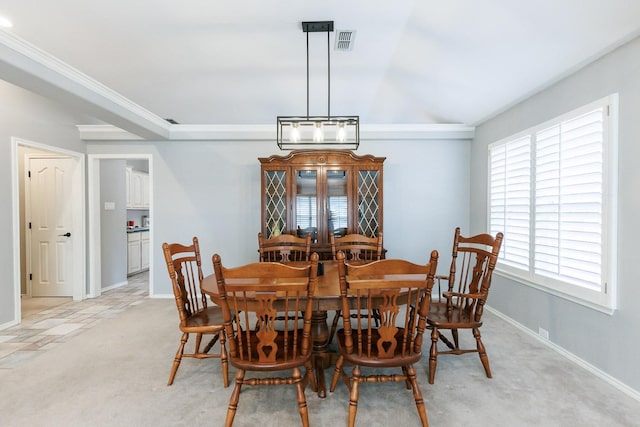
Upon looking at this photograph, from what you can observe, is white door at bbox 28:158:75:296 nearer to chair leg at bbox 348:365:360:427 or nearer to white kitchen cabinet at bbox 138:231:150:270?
white kitchen cabinet at bbox 138:231:150:270

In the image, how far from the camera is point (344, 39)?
243 cm

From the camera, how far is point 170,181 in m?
4.33

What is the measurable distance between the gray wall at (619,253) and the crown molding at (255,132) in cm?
124

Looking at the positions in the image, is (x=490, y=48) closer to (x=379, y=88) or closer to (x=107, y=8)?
(x=379, y=88)

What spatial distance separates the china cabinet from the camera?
376cm

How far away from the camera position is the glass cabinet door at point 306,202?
3779mm

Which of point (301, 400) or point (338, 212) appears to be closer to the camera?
point (301, 400)

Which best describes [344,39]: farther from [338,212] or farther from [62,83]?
[62,83]

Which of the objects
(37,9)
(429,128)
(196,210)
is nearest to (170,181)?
(196,210)

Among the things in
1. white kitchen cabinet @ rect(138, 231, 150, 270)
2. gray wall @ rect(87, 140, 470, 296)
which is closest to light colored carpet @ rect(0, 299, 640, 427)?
gray wall @ rect(87, 140, 470, 296)

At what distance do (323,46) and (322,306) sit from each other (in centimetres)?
201

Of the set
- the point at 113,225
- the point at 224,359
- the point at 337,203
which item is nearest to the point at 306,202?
the point at 337,203

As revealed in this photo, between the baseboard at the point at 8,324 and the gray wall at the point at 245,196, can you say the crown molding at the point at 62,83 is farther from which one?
the baseboard at the point at 8,324

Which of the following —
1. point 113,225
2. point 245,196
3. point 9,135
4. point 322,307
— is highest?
point 9,135
